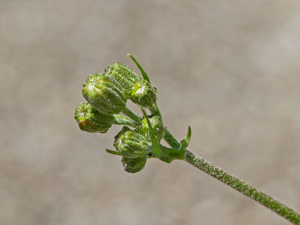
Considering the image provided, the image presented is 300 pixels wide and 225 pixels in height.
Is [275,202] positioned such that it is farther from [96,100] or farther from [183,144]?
[96,100]

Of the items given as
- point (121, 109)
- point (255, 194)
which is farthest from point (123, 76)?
point (255, 194)

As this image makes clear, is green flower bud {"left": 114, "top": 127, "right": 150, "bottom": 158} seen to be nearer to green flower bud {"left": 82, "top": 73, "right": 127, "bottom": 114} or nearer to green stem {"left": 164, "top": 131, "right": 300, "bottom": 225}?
green flower bud {"left": 82, "top": 73, "right": 127, "bottom": 114}

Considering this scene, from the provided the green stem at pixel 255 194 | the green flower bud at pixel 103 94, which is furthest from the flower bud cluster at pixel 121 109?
the green stem at pixel 255 194

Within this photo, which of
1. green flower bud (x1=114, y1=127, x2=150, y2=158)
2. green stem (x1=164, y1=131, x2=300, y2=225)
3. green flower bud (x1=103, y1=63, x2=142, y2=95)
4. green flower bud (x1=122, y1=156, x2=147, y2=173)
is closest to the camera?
green stem (x1=164, y1=131, x2=300, y2=225)

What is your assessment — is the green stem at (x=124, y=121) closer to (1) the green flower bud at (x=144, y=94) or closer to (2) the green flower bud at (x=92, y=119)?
(2) the green flower bud at (x=92, y=119)

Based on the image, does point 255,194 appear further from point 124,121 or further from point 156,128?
point 124,121

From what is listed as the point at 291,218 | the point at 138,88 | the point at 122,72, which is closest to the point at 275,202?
the point at 291,218

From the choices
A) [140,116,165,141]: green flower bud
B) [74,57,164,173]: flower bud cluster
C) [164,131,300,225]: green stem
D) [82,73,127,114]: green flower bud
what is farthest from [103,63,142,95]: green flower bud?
[164,131,300,225]: green stem
